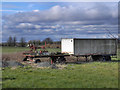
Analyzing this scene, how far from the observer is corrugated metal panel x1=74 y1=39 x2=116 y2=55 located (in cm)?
2539

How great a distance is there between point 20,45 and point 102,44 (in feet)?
205

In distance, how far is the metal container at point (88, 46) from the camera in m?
25.3

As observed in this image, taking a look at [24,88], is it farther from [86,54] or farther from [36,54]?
[86,54]

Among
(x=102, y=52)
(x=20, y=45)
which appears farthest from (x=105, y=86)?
(x=20, y=45)

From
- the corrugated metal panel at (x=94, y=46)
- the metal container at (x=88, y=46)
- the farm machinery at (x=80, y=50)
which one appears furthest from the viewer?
the corrugated metal panel at (x=94, y=46)

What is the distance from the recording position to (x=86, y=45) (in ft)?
85.3

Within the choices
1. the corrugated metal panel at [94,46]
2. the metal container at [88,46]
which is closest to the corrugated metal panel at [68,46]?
the metal container at [88,46]

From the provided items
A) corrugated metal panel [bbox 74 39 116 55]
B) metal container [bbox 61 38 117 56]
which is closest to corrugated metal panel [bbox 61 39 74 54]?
metal container [bbox 61 38 117 56]

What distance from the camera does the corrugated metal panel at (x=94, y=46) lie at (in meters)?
25.4

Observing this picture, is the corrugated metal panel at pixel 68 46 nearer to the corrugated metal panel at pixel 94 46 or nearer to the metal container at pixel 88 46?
the metal container at pixel 88 46

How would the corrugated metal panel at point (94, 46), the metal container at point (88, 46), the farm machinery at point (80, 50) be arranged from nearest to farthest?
the farm machinery at point (80, 50), the metal container at point (88, 46), the corrugated metal panel at point (94, 46)

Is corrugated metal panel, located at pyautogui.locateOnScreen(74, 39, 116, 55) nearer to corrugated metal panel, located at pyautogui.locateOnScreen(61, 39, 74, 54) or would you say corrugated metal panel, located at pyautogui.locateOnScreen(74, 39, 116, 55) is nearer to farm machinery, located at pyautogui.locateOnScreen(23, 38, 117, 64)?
farm machinery, located at pyautogui.locateOnScreen(23, 38, 117, 64)

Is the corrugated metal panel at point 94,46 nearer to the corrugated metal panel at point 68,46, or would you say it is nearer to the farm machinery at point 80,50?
the farm machinery at point 80,50

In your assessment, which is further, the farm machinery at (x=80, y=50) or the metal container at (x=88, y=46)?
the metal container at (x=88, y=46)
